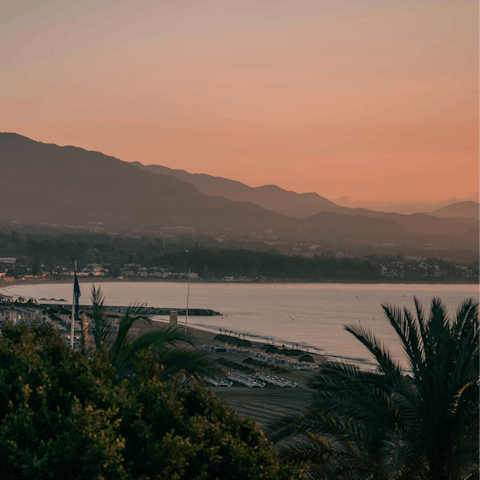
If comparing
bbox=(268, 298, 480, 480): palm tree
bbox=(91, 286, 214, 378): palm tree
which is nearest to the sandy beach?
bbox=(91, 286, 214, 378): palm tree

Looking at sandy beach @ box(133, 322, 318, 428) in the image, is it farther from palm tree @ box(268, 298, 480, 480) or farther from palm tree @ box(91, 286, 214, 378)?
palm tree @ box(268, 298, 480, 480)

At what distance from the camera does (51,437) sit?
5.53 metres

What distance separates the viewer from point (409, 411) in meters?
7.90

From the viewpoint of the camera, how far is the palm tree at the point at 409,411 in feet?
25.9

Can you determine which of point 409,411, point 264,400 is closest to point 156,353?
point 409,411

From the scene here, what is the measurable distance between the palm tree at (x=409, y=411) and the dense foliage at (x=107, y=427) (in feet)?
7.05

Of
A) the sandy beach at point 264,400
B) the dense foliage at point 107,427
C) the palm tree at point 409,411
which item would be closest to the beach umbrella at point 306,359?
the sandy beach at point 264,400

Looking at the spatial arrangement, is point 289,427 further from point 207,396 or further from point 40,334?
point 40,334

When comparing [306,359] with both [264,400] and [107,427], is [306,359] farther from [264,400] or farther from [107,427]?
[107,427]

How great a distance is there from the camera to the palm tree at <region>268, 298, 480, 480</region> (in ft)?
25.9

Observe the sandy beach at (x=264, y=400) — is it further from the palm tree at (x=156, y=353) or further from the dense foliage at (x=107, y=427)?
the dense foliage at (x=107, y=427)

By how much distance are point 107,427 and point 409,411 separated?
3963 mm

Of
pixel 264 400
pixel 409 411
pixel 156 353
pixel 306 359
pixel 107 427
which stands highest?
pixel 156 353

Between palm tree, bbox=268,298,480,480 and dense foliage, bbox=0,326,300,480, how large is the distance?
2.15 m
